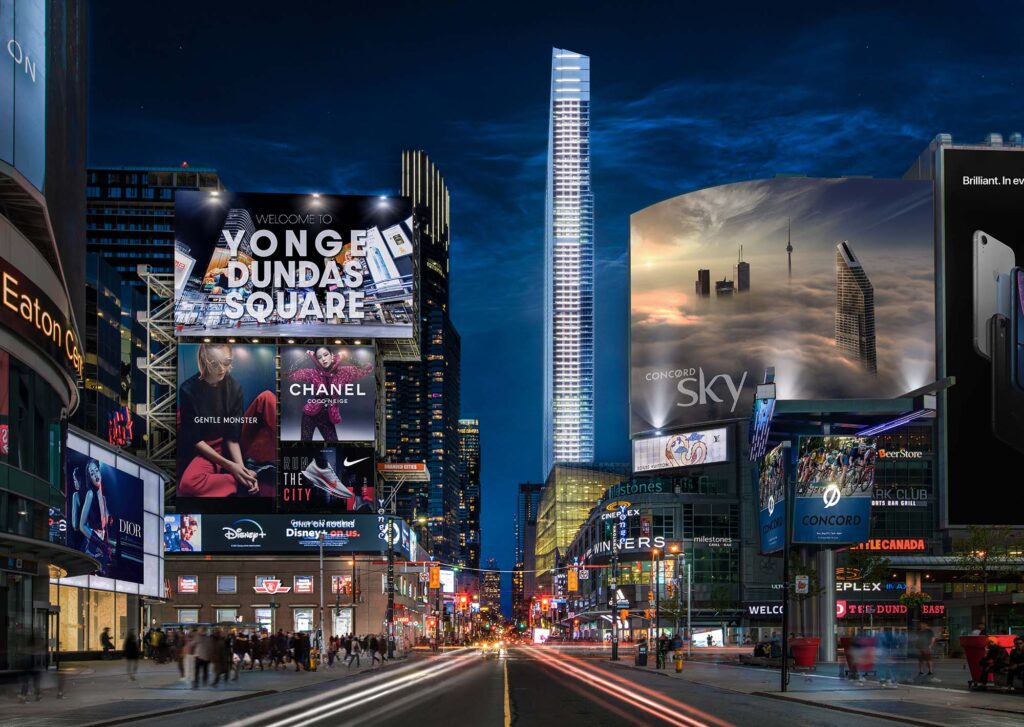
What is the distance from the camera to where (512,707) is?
97.9ft

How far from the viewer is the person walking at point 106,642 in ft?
210

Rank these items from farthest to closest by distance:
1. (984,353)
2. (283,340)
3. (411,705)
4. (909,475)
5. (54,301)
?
(909,475), (984,353), (283,340), (54,301), (411,705)

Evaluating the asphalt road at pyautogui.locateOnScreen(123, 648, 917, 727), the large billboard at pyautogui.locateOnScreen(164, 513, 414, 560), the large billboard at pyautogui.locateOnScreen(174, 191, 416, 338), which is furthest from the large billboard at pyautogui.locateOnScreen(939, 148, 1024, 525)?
the asphalt road at pyautogui.locateOnScreen(123, 648, 917, 727)

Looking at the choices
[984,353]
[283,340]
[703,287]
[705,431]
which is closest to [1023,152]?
[984,353]

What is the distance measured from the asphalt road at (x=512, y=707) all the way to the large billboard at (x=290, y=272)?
6322 centimetres

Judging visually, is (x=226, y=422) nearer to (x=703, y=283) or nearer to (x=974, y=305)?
(x=703, y=283)

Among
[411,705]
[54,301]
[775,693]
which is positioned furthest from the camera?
[54,301]

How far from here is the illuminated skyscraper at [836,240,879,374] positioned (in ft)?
420

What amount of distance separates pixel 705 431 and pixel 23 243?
10460cm

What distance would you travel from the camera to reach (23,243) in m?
39.8

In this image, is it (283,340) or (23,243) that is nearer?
(23,243)

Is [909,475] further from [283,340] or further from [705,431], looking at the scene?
[283,340]

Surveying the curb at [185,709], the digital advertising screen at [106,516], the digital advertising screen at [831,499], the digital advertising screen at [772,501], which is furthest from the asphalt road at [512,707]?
the digital advertising screen at [106,516]

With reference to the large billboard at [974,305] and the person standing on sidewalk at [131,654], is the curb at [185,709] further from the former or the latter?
the large billboard at [974,305]
